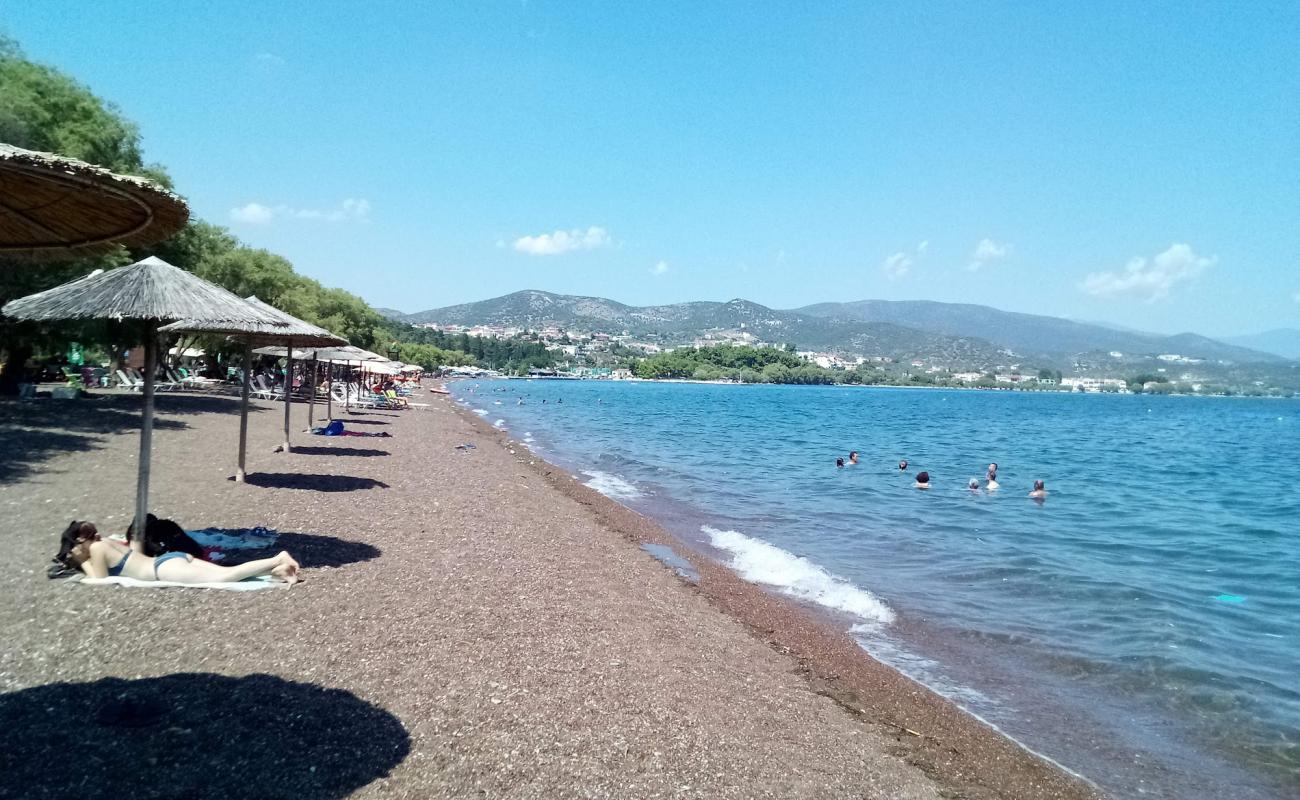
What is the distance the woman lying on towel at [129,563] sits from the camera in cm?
623

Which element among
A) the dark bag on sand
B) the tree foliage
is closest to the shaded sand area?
the dark bag on sand

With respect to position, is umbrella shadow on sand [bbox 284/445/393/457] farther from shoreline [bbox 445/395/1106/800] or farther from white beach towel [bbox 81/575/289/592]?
white beach towel [bbox 81/575/289/592]

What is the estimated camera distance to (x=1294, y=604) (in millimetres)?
11414

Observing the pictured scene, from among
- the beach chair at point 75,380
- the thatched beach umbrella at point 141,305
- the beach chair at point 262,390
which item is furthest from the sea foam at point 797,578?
the beach chair at point 262,390

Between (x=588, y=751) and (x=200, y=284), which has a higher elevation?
(x=200, y=284)

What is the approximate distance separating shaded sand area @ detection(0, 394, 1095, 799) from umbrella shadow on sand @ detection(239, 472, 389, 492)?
1650 mm

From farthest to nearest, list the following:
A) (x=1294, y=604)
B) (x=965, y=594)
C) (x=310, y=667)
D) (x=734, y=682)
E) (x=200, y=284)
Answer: (x=1294, y=604), (x=965, y=594), (x=200, y=284), (x=734, y=682), (x=310, y=667)

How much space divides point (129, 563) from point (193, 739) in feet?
9.76

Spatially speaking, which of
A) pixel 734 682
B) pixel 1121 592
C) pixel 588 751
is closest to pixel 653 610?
pixel 734 682

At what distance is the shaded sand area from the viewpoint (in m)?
3.98

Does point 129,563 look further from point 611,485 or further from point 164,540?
point 611,485

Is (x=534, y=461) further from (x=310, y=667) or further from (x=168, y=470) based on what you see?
(x=310, y=667)

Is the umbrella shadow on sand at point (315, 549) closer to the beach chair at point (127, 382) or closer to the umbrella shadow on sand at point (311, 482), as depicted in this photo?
the umbrella shadow on sand at point (311, 482)

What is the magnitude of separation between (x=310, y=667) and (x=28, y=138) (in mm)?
14776
